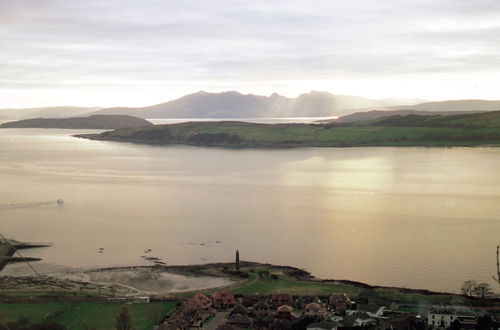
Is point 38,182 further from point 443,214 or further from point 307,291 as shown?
point 307,291

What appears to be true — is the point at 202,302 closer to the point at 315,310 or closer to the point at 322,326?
the point at 315,310

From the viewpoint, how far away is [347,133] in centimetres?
4784

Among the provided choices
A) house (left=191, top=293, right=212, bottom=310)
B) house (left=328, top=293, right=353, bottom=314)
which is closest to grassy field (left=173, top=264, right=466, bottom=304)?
house (left=328, top=293, right=353, bottom=314)

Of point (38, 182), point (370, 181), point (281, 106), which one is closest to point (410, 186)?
point (370, 181)

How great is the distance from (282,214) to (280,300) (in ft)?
29.5

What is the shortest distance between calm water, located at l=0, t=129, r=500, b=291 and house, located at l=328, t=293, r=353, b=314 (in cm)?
189

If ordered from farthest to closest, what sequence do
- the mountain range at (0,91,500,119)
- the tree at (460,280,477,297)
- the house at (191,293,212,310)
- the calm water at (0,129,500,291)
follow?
the mountain range at (0,91,500,119), the calm water at (0,129,500,291), the tree at (460,280,477,297), the house at (191,293,212,310)

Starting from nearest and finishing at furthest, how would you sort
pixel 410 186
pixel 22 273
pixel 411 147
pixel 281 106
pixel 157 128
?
pixel 22 273 → pixel 410 186 → pixel 411 147 → pixel 157 128 → pixel 281 106

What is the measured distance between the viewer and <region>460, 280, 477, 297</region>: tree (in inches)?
393

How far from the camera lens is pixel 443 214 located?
17656mm

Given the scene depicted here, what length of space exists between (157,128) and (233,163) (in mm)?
24882

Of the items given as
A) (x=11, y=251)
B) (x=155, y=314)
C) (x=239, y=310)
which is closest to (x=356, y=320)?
(x=239, y=310)

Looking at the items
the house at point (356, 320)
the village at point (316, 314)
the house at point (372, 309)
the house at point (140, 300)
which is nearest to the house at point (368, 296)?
the village at point (316, 314)

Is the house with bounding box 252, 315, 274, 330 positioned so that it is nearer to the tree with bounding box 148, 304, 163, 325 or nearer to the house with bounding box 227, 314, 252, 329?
the house with bounding box 227, 314, 252, 329
